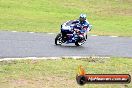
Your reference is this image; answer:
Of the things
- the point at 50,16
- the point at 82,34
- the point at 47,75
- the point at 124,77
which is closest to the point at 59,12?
the point at 50,16

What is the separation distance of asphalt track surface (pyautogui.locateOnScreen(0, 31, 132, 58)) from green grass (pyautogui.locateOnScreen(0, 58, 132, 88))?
200 cm

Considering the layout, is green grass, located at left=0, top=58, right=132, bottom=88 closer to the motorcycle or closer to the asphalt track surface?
the asphalt track surface

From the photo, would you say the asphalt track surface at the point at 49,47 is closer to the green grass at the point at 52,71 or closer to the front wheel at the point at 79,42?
the front wheel at the point at 79,42

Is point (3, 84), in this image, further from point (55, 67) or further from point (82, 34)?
point (82, 34)

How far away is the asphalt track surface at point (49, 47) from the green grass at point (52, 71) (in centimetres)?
200

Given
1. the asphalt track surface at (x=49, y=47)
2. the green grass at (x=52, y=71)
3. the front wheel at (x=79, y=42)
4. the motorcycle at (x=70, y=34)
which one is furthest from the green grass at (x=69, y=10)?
the green grass at (x=52, y=71)

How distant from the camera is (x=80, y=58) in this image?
1667 cm

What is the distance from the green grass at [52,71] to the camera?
11711 mm

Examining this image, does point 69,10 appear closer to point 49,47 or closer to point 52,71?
point 49,47

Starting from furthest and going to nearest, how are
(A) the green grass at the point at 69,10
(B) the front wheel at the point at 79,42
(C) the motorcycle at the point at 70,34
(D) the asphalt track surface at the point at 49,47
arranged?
1. (A) the green grass at the point at 69,10
2. (B) the front wheel at the point at 79,42
3. (C) the motorcycle at the point at 70,34
4. (D) the asphalt track surface at the point at 49,47

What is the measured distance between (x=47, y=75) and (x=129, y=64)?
170 inches

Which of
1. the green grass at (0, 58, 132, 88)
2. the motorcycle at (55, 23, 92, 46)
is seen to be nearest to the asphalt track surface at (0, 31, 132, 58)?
the motorcycle at (55, 23, 92, 46)

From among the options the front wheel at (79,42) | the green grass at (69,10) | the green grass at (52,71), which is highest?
the green grass at (52,71)

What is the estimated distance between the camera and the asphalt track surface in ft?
58.3
